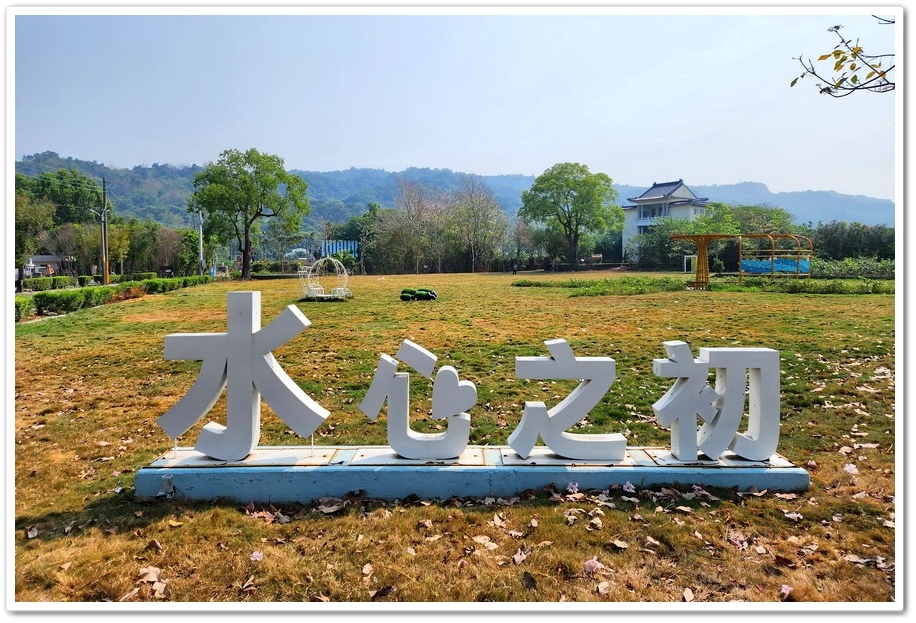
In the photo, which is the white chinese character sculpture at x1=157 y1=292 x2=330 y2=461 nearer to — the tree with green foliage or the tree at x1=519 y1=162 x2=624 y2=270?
the tree at x1=519 y1=162 x2=624 y2=270

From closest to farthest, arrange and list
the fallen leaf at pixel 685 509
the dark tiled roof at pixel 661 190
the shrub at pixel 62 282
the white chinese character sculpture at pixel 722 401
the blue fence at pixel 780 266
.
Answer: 1. the fallen leaf at pixel 685 509
2. the white chinese character sculpture at pixel 722 401
3. the blue fence at pixel 780 266
4. the shrub at pixel 62 282
5. the dark tiled roof at pixel 661 190

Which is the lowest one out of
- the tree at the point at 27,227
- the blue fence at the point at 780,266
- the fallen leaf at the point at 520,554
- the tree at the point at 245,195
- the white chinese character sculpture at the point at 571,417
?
the fallen leaf at the point at 520,554

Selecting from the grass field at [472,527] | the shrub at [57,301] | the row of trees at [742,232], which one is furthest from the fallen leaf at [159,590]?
the row of trees at [742,232]

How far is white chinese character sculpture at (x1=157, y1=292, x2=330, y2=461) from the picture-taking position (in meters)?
3.62

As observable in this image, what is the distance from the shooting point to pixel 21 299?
46.2 feet

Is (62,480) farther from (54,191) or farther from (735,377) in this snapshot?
(54,191)

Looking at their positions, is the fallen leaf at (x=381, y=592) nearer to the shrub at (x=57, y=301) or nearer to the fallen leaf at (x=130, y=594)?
the fallen leaf at (x=130, y=594)

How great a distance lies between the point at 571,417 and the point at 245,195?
4024 centimetres

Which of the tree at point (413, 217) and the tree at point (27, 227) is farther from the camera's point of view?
the tree at point (413, 217)

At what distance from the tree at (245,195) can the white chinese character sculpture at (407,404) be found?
38113 mm

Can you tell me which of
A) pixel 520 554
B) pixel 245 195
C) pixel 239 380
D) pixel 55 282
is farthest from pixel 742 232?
pixel 239 380

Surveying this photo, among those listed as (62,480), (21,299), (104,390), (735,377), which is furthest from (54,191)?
(735,377)

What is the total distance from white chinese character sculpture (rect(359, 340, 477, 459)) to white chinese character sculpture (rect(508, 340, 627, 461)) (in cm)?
39

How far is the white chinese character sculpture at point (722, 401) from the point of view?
368cm
